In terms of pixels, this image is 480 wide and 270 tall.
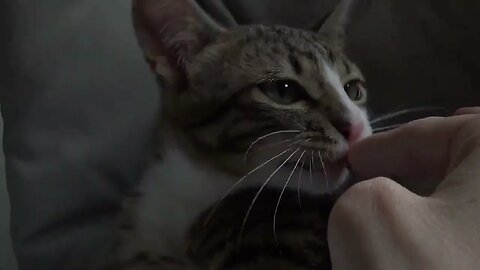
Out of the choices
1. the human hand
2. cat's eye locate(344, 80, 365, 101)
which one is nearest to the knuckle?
the human hand

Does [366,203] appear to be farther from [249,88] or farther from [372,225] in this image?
[249,88]

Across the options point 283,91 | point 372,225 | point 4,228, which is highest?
point 372,225

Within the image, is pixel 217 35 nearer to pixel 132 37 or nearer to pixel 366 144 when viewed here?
pixel 132 37

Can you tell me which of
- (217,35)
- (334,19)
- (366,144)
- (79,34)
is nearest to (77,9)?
(79,34)

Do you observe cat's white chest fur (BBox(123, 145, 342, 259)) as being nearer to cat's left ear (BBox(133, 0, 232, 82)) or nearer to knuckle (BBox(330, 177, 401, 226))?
cat's left ear (BBox(133, 0, 232, 82))

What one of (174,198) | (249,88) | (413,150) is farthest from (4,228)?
(413,150)

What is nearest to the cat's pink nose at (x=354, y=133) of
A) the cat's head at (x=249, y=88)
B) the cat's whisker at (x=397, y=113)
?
the cat's head at (x=249, y=88)
